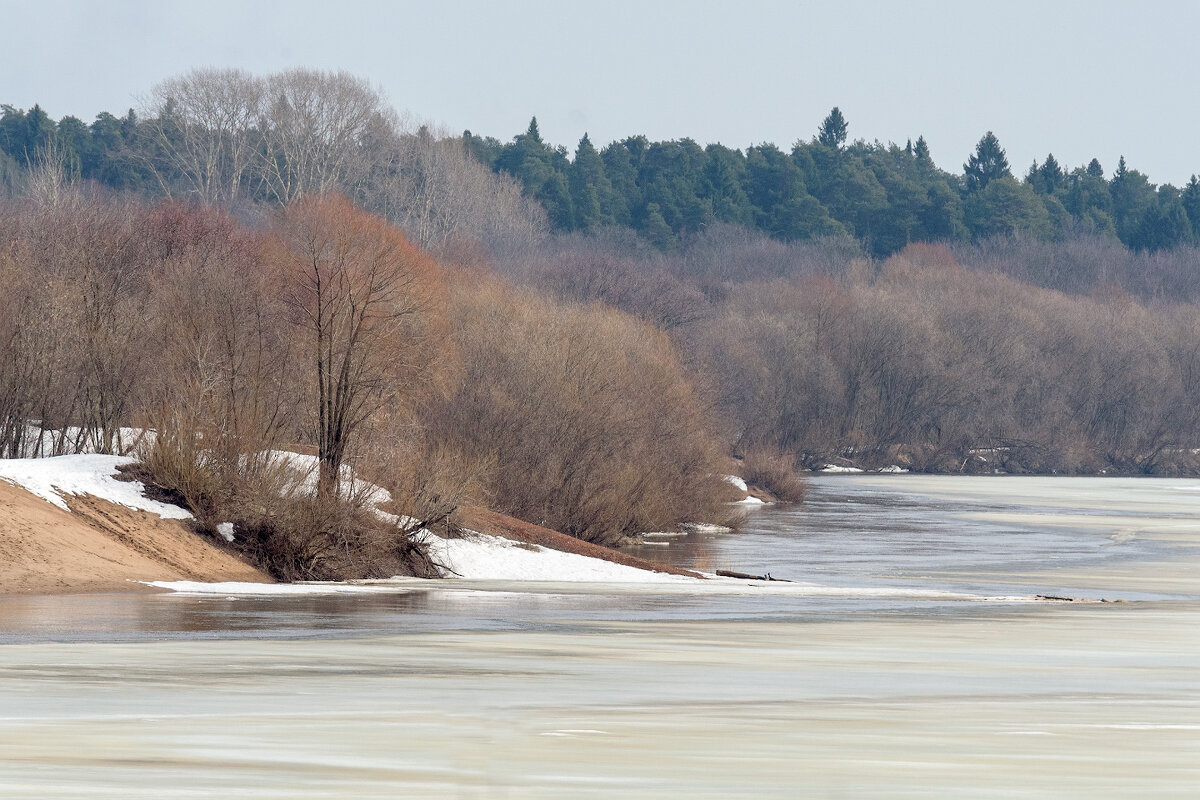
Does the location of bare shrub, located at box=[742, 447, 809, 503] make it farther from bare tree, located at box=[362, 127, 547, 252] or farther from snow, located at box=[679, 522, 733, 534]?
bare tree, located at box=[362, 127, 547, 252]

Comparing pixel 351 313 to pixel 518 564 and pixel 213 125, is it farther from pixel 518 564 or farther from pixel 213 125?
pixel 213 125

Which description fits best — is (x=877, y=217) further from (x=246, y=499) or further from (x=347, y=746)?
(x=347, y=746)

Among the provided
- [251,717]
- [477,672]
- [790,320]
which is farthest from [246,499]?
[790,320]

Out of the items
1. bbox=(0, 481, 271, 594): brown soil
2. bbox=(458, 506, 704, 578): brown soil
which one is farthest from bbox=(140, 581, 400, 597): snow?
bbox=(458, 506, 704, 578): brown soil

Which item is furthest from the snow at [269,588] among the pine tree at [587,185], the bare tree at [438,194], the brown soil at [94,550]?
the pine tree at [587,185]

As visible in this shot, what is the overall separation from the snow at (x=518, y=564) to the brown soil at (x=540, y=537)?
0.45 metres

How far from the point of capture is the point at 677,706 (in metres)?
13.5

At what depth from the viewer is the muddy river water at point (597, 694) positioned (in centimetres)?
1049

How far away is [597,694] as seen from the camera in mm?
14188

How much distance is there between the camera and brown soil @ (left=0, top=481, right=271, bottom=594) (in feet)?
76.2

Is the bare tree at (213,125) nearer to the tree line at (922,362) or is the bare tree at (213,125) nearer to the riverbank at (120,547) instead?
the tree line at (922,362)

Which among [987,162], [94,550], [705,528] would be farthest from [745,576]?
[987,162]

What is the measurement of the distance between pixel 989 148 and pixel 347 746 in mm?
166493

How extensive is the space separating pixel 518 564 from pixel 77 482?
808 cm
